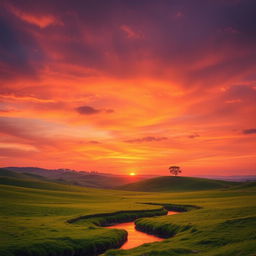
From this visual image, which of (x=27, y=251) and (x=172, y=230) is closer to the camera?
(x=27, y=251)

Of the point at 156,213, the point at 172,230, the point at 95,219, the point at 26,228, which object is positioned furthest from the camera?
the point at 156,213

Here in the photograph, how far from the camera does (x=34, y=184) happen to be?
174 m

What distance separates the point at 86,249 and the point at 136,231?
1929 centimetres

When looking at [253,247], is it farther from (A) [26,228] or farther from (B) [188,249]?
(A) [26,228]

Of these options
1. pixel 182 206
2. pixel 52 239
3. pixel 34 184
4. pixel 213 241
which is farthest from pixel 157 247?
pixel 34 184

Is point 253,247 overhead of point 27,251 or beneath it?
overhead

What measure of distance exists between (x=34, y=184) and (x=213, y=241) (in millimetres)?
153337

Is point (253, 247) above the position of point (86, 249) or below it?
above

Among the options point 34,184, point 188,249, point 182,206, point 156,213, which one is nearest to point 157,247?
point 188,249

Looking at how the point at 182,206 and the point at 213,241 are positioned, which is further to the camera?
the point at 182,206

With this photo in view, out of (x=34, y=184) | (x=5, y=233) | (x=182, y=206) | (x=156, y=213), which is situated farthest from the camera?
(x=34, y=184)

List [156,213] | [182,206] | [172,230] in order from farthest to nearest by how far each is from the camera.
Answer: [182,206] < [156,213] < [172,230]

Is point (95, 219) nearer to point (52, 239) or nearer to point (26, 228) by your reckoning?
point (26, 228)

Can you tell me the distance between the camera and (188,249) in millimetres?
Answer: 34000
